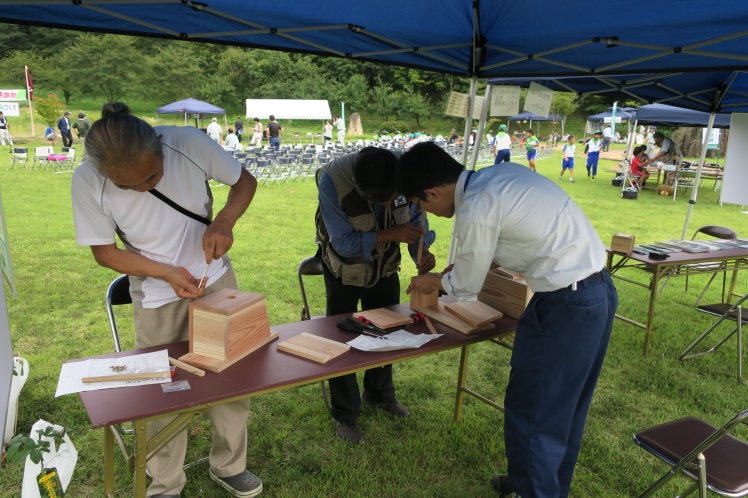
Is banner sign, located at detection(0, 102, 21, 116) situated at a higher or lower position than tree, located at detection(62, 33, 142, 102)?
lower

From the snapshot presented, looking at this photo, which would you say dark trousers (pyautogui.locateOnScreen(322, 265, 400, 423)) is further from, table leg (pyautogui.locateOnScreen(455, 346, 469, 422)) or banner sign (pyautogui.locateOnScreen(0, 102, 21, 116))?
banner sign (pyautogui.locateOnScreen(0, 102, 21, 116))

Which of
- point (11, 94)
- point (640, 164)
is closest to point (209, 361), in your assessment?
point (640, 164)

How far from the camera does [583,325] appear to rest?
6.16 ft

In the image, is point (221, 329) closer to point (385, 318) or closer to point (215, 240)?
point (215, 240)

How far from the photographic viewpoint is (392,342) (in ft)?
7.23

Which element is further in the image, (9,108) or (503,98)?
(9,108)

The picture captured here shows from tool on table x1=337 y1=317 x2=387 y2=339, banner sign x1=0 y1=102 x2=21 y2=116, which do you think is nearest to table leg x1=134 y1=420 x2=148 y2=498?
tool on table x1=337 y1=317 x2=387 y2=339

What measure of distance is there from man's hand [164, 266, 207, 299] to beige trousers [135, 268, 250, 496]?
20 centimetres

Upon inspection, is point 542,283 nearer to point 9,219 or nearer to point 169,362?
point 169,362

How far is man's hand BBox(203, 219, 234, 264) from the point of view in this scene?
2016 millimetres

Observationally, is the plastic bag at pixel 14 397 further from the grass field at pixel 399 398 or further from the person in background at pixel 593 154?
the person in background at pixel 593 154

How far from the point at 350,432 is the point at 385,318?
79 centimetres

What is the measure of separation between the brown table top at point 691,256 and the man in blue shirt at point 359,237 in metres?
2.07

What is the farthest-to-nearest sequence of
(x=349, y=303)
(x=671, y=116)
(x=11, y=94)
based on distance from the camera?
(x=11, y=94)
(x=671, y=116)
(x=349, y=303)
